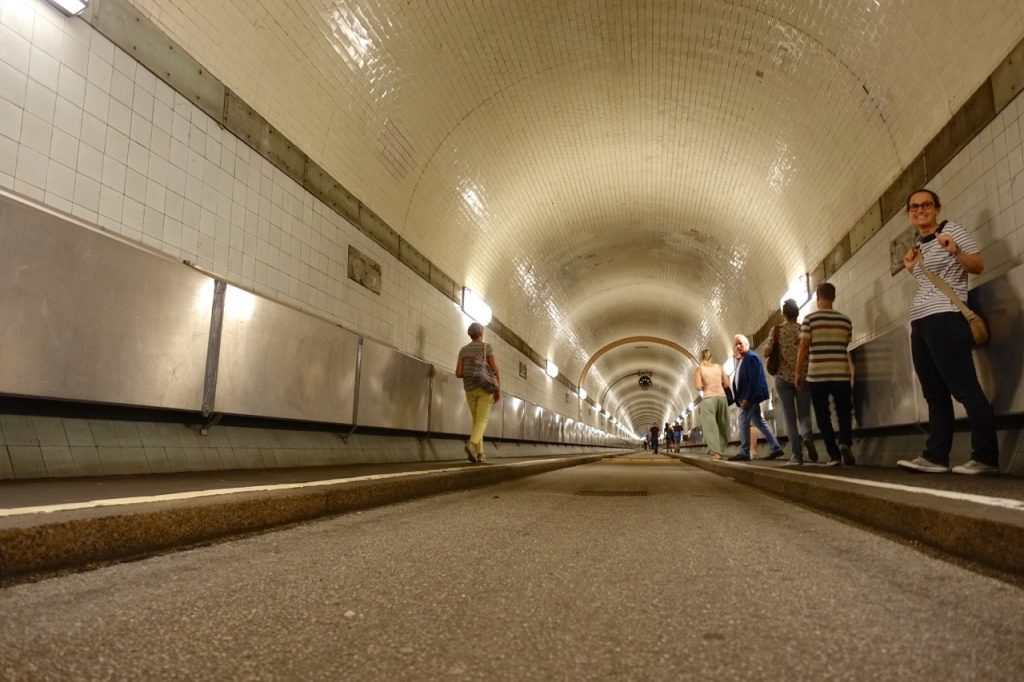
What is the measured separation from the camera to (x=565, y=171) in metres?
11.7

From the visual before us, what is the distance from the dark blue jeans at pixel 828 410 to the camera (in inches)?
272

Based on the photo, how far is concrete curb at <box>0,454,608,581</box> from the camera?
2.11 metres

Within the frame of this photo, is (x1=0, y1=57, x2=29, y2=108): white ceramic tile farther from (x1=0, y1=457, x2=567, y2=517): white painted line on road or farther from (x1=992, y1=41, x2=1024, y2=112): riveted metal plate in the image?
(x1=992, y1=41, x2=1024, y2=112): riveted metal plate

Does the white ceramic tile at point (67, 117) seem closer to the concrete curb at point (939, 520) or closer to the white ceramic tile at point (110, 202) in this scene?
the white ceramic tile at point (110, 202)

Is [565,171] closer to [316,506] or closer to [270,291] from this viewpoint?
[270,291]

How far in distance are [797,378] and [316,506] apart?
557 centimetres

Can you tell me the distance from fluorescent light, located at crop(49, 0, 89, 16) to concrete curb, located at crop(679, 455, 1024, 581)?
5.81 m

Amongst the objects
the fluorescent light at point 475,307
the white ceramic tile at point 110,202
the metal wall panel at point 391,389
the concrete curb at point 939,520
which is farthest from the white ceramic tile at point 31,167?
the fluorescent light at point 475,307

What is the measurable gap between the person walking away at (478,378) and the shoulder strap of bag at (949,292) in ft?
18.0

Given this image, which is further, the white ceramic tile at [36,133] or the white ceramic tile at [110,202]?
the white ceramic tile at [110,202]

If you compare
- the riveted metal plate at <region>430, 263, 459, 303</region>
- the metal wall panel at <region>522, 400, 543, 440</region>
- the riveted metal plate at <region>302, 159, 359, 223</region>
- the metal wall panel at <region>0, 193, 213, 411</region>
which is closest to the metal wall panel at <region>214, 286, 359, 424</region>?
the metal wall panel at <region>0, 193, 213, 411</region>

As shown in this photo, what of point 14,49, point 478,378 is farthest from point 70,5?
point 478,378

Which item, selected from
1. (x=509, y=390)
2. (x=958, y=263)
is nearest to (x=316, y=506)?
(x=958, y=263)

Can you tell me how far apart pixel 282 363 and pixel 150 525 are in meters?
3.86
